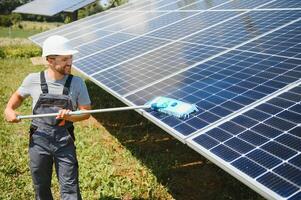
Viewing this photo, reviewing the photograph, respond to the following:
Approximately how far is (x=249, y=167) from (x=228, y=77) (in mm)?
2708


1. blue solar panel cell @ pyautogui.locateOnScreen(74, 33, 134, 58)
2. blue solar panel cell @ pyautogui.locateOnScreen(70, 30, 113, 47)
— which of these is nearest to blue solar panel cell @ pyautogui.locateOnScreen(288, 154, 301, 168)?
blue solar panel cell @ pyautogui.locateOnScreen(74, 33, 134, 58)

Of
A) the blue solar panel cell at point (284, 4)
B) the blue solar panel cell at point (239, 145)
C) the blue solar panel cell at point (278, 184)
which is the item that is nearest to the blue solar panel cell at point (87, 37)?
the blue solar panel cell at point (284, 4)

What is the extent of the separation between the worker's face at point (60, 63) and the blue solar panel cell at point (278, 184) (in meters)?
2.90

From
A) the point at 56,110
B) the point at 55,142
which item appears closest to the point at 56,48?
the point at 56,110

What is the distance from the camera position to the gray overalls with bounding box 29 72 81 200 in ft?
17.5

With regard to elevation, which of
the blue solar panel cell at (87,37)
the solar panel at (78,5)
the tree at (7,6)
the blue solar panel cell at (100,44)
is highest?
the blue solar panel cell at (100,44)

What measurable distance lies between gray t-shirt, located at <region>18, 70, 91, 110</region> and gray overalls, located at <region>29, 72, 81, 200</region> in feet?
0.20

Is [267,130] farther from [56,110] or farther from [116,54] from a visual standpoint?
[116,54]

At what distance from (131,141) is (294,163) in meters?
6.77

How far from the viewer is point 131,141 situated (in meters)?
10.5

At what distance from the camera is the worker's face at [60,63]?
17.1ft

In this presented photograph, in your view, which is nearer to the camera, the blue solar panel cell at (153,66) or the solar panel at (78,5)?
the blue solar panel cell at (153,66)

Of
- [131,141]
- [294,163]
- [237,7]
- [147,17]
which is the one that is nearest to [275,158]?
[294,163]

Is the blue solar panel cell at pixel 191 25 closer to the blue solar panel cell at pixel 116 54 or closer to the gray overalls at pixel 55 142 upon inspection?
the blue solar panel cell at pixel 116 54
